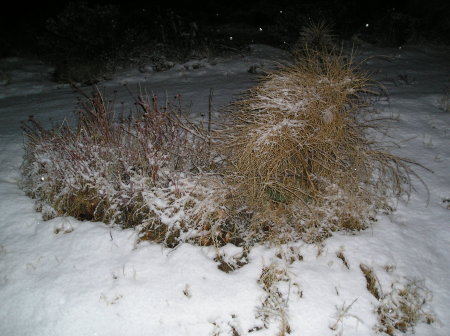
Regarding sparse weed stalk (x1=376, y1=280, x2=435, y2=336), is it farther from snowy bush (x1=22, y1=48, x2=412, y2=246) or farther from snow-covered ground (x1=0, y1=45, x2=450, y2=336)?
snowy bush (x1=22, y1=48, x2=412, y2=246)

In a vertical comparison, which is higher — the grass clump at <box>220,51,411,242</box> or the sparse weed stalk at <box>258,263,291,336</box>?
the grass clump at <box>220,51,411,242</box>

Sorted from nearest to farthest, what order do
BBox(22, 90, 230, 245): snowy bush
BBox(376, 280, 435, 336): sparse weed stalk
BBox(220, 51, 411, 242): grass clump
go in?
BBox(376, 280, 435, 336): sparse weed stalk
BBox(220, 51, 411, 242): grass clump
BBox(22, 90, 230, 245): snowy bush

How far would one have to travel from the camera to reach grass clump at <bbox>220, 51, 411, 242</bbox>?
2.15m

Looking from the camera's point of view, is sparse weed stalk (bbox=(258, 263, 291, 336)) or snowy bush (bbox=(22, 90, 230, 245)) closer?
sparse weed stalk (bbox=(258, 263, 291, 336))

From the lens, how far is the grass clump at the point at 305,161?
215 centimetres

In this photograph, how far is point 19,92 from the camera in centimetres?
524

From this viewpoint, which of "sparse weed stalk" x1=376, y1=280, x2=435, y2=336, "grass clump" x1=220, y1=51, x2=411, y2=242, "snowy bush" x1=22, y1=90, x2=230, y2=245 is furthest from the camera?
"snowy bush" x1=22, y1=90, x2=230, y2=245

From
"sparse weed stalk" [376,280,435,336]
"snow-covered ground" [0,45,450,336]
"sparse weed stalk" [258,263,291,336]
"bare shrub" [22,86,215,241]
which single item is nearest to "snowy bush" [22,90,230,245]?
"bare shrub" [22,86,215,241]

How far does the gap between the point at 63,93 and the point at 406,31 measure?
818cm

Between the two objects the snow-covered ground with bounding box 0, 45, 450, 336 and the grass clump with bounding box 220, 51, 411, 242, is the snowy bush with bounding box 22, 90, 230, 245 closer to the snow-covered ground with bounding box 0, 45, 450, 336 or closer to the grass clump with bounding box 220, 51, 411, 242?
the snow-covered ground with bounding box 0, 45, 450, 336

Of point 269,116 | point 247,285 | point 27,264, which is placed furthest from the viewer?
point 269,116

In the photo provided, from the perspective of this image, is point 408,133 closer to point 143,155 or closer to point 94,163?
point 143,155

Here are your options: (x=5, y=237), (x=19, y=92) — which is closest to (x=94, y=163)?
(x=5, y=237)

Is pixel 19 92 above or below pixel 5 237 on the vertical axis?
above
